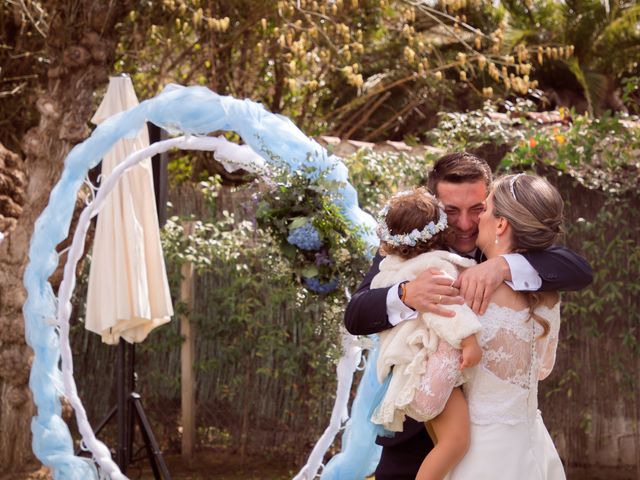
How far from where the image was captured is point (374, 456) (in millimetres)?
5211

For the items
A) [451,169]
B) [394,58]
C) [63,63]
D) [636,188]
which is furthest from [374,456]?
[394,58]

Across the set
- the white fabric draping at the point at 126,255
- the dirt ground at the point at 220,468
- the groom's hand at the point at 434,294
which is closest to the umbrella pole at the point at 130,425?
the white fabric draping at the point at 126,255

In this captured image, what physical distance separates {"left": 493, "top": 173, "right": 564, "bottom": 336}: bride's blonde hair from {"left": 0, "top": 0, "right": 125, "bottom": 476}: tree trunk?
14.4 ft

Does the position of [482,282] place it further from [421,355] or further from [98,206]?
[98,206]

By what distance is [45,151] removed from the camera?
6.99m

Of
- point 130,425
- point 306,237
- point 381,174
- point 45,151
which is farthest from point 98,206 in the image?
point 381,174

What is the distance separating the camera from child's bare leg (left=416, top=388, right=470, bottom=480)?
300 centimetres

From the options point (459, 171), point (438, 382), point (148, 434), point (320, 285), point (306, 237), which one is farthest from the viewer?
point (148, 434)

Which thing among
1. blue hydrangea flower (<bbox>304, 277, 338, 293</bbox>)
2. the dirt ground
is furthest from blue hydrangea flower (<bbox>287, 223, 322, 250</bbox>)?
the dirt ground

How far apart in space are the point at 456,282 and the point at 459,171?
0.56 meters

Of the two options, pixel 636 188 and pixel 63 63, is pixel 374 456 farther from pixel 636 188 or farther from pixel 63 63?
pixel 63 63

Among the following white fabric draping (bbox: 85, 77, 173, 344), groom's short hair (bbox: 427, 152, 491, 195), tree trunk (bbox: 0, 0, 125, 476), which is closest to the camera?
groom's short hair (bbox: 427, 152, 491, 195)

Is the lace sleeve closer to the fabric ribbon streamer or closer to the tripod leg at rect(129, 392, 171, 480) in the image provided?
the fabric ribbon streamer

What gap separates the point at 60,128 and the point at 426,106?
28.6 feet
